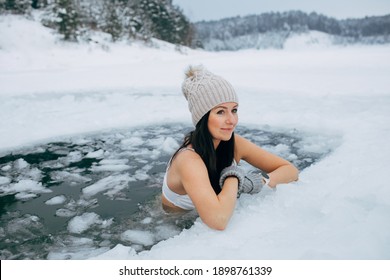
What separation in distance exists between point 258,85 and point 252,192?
222 inches

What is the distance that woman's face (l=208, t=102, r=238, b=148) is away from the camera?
2268 millimetres

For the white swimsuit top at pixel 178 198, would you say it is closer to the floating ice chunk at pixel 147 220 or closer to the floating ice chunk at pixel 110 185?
the floating ice chunk at pixel 147 220

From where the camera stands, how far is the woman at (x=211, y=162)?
78.4 inches

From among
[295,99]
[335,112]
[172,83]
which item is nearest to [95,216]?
[335,112]

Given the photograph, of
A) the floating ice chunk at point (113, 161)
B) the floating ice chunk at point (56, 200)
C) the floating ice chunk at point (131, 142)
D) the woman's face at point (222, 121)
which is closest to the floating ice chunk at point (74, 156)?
the floating ice chunk at point (113, 161)

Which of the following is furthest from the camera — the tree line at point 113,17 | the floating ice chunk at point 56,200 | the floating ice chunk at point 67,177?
the tree line at point 113,17

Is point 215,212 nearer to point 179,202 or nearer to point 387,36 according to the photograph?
point 179,202

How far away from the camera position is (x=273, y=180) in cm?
254

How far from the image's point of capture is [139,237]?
2467 millimetres

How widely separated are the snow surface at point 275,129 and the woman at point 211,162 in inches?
4.7

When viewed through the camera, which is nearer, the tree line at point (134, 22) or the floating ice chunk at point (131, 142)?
the floating ice chunk at point (131, 142)

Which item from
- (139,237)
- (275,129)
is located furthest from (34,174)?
(275,129)

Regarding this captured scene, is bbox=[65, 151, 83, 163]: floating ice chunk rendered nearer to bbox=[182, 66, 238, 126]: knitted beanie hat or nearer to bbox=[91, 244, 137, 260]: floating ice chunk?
bbox=[182, 66, 238, 126]: knitted beanie hat

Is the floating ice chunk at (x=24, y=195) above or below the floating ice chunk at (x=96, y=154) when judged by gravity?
below
